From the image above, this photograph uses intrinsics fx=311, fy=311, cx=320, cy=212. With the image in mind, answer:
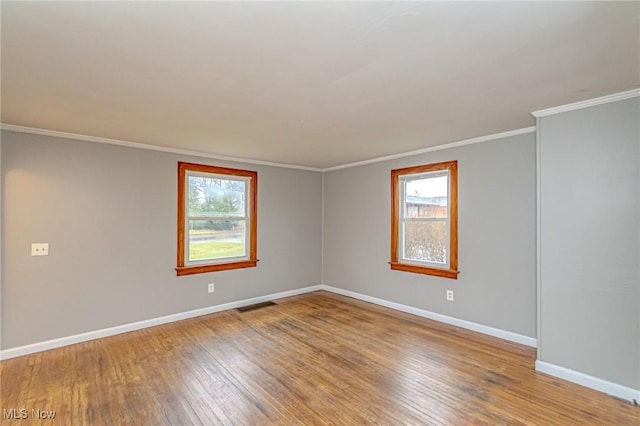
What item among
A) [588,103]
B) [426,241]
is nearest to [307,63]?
[588,103]

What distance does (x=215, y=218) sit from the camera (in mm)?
4766

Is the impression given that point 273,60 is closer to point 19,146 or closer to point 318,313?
point 19,146

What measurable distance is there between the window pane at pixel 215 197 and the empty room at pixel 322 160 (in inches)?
1.4

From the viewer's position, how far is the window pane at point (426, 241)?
431 centimetres

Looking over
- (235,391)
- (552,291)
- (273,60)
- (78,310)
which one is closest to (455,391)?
(552,291)

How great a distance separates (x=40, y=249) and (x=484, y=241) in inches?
202

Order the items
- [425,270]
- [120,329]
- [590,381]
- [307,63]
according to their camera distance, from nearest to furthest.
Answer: [307,63] → [590,381] → [120,329] → [425,270]

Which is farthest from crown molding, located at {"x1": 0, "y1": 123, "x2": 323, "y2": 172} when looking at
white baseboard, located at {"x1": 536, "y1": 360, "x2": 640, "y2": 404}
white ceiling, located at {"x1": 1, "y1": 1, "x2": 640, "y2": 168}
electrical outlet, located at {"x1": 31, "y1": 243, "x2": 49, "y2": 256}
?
white baseboard, located at {"x1": 536, "y1": 360, "x2": 640, "y2": 404}

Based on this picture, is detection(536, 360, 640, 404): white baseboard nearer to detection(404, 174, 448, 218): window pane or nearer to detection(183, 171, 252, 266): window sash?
detection(404, 174, 448, 218): window pane

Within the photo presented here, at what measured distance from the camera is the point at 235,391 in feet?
8.37

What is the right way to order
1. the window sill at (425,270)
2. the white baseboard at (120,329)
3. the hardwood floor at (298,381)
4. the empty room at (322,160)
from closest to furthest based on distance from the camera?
1. the empty room at (322,160)
2. the hardwood floor at (298,381)
3. the white baseboard at (120,329)
4. the window sill at (425,270)

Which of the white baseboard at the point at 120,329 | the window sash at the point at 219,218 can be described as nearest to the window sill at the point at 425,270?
the white baseboard at the point at 120,329

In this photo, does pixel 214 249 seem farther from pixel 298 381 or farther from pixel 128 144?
pixel 298 381

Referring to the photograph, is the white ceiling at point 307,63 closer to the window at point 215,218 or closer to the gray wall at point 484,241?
the gray wall at point 484,241
